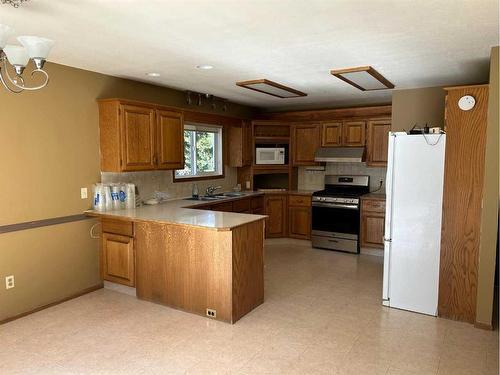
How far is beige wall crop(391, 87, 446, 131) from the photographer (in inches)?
183

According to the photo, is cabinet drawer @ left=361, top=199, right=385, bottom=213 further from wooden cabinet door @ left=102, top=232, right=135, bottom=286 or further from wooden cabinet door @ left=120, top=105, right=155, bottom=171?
wooden cabinet door @ left=102, top=232, right=135, bottom=286

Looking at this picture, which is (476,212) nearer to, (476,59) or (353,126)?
(476,59)

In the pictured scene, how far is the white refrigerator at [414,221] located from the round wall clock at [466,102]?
277 millimetres

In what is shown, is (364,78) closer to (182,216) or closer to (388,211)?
(388,211)

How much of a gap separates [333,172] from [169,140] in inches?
117

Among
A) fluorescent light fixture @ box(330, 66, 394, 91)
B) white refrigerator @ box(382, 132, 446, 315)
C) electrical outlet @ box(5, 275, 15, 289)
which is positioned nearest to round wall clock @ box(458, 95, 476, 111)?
white refrigerator @ box(382, 132, 446, 315)

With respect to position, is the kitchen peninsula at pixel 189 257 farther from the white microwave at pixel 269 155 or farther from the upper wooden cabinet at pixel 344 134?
the upper wooden cabinet at pixel 344 134

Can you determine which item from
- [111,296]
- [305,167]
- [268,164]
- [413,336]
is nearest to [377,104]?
[305,167]

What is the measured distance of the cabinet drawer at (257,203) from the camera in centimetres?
584

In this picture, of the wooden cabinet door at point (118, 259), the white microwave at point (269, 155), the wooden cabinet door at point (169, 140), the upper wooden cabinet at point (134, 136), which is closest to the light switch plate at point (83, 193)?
the upper wooden cabinet at point (134, 136)

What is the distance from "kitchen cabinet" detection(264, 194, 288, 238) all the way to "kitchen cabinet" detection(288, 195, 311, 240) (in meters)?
0.08

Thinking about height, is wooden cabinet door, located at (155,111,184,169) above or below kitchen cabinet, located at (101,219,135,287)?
above

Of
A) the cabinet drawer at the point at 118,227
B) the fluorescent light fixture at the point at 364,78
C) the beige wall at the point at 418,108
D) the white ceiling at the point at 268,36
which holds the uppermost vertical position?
the white ceiling at the point at 268,36

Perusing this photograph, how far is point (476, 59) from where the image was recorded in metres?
3.37
